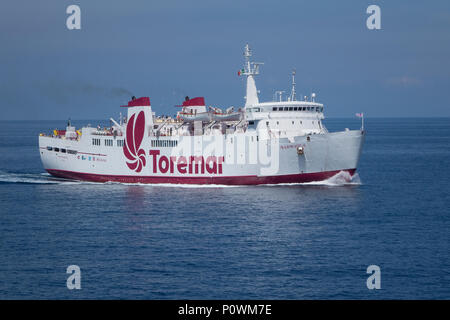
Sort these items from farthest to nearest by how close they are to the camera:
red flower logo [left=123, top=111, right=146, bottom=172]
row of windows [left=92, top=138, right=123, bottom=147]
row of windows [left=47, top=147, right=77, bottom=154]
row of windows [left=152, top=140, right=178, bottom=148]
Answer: row of windows [left=47, top=147, right=77, bottom=154] → row of windows [left=92, top=138, right=123, bottom=147] → red flower logo [left=123, top=111, right=146, bottom=172] → row of windows [left=152, top=140, right=178, bottom=148]

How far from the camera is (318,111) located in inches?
2160

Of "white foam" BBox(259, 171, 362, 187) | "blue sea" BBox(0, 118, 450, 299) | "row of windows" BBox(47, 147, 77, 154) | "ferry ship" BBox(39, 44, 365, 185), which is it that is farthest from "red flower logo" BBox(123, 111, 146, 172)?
"white foam" BBox(259, 171, 362, 187)

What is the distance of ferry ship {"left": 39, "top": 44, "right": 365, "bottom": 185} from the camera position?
164ft

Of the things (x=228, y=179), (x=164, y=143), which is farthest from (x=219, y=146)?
(x=164, y=143)

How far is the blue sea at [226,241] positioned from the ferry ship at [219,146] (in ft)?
5.14

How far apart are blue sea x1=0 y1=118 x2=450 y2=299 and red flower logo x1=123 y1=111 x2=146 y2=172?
7.91ft

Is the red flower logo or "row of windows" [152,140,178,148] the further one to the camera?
the red flower logo

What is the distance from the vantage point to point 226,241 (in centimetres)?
3491

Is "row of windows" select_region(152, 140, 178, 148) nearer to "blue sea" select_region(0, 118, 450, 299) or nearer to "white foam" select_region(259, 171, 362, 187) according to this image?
"blue sea" select_region(0, 118, 450, 299)

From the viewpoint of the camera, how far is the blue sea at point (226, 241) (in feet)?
90.5
